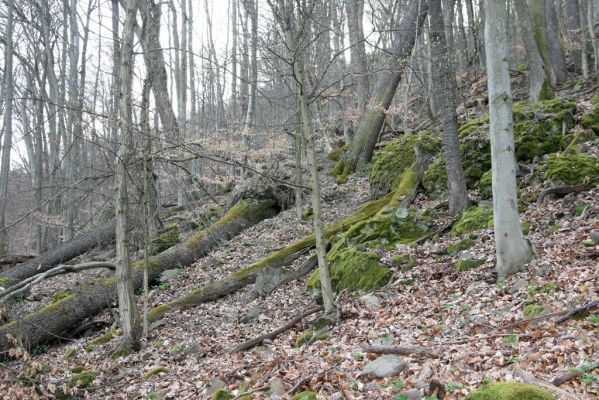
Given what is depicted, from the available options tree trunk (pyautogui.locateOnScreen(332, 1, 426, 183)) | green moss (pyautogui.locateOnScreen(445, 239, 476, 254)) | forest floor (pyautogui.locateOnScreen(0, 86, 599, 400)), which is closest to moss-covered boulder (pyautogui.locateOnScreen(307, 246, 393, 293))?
forest floor (pyautogui.locateOnScreen(0, 86, 599, 400))

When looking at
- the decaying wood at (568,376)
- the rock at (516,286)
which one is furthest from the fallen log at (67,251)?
the decaying wood at (568,376)

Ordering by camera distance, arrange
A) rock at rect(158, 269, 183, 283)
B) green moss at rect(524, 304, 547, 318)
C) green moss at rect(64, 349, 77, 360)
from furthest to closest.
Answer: rock at rect(158, 269, 183, 283) → green moss at rect(64, 349, 77, 360) → green moss at rect(524, 304, 547, 318)

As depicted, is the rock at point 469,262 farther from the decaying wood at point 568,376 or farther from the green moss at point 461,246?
the decaying wood at point 568,376

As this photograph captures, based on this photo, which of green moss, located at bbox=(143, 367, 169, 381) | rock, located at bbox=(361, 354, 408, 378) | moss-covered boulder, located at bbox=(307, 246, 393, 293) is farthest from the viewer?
moss-covered boulder, located at bbox=(307, 246, 393, 293)

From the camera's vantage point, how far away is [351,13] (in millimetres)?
19156

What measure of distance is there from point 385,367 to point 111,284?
26.0 ft

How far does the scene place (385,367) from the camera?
4.77 metres

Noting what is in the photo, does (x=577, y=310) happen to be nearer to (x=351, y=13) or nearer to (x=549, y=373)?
(x=549, y=373)

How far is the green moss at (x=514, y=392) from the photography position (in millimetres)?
3310

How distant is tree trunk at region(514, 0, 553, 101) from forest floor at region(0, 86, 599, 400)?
4852 millimetres

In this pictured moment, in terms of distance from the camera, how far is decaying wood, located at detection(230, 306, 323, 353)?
705cm

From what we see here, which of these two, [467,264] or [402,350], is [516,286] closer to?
[467,264]

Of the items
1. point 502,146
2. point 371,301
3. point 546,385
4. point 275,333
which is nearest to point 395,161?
point 371,301

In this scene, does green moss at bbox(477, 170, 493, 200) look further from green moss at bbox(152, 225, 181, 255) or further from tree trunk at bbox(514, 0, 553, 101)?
green moss at bbox(152, 225, 181, 255)
